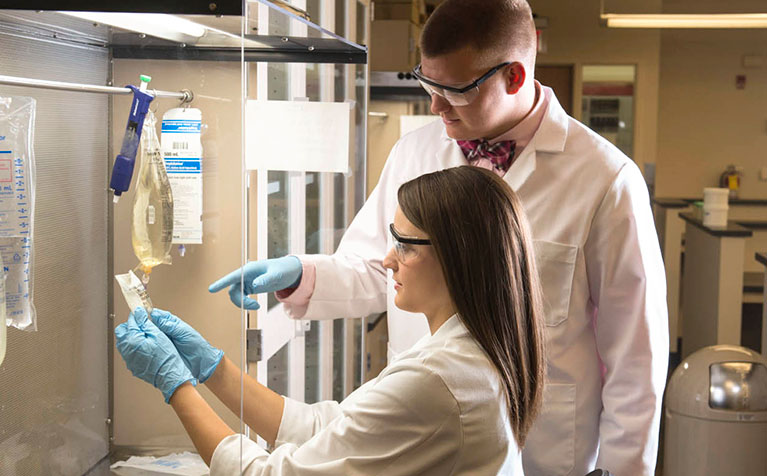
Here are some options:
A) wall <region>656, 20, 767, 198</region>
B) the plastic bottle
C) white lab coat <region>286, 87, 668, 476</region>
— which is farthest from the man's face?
wall <region>656, 20, 767, 198</region>

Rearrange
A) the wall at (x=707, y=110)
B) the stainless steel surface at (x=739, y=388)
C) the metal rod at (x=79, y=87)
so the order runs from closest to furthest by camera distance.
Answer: the metal rod at (x=79, y=87) → the stainless steel surface at (x=739, y=388) → the wall at (x=707, y=110)

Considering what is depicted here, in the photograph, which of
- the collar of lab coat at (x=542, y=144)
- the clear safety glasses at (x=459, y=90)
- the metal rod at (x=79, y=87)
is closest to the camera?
the metal rod at (x=79, y=87)

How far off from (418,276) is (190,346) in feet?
→ 1.18

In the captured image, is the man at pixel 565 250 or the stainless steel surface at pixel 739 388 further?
the stainless steel surface at pixel 739 388

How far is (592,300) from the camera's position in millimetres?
1775

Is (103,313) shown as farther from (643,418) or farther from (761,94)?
(761,94)

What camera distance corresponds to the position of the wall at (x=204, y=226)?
1222 mm

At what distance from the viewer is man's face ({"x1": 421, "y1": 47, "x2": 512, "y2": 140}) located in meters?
1.65

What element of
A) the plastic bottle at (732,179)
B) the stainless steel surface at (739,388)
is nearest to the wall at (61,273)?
the stainless steel surface at (739,388)

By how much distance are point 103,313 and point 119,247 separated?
0.10 meters

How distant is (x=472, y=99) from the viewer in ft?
5.42

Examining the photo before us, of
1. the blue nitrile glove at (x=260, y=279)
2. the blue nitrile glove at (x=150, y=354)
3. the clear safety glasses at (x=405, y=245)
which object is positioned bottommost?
the blue nitrile glove at (x=150, y=354)

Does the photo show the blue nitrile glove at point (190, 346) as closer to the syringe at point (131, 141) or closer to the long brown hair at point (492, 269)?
the syringe at point (131, 141)

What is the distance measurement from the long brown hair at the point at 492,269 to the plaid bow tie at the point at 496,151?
542mm
